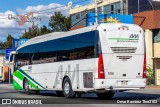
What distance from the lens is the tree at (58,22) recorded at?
71688 millimetres

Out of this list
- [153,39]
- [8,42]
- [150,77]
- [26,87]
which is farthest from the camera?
[8,42]

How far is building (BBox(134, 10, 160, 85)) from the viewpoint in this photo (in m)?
38.0

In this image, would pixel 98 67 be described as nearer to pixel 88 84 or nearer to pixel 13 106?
pixel 88 84

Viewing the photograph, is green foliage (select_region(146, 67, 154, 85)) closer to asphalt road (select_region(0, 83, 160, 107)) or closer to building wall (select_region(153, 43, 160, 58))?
building wall (select_region(153, 43, 160, 58))

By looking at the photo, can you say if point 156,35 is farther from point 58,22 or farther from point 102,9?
point 58,22

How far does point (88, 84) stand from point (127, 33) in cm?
297

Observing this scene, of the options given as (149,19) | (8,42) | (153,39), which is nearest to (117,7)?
(149,19)

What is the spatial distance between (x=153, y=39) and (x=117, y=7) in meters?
13.6

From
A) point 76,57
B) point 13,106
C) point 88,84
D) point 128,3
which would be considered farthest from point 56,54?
point 128,3

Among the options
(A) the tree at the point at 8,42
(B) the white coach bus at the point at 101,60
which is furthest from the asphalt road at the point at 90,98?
(A) the tree at the point at 8,42

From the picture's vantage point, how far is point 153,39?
127ft

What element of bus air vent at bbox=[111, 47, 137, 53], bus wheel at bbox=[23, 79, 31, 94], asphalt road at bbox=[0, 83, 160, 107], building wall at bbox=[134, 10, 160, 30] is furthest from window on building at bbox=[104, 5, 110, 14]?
bus air vent at bbox=[111, 47, 137, 53]

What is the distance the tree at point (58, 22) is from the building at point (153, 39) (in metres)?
34.0

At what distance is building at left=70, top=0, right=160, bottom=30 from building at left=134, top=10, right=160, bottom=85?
127 inches
